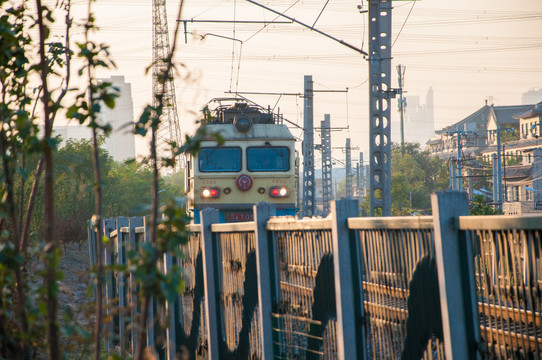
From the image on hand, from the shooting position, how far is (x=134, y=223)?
11039 mm

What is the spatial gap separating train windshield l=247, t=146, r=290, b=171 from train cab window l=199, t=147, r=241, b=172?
0.97ft

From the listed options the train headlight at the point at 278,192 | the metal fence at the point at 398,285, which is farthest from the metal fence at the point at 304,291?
the train headlight at the point at 278,192

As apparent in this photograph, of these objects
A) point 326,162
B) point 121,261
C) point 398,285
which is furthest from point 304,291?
point 326,162

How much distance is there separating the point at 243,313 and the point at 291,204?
11.9m

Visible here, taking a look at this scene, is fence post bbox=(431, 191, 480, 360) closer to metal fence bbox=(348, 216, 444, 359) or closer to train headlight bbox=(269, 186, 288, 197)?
metal fence bbox=(348, 216, 444, 359)

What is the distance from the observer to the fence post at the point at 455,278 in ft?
12.0

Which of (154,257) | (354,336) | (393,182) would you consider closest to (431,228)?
(354,336)

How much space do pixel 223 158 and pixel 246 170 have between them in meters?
0.64

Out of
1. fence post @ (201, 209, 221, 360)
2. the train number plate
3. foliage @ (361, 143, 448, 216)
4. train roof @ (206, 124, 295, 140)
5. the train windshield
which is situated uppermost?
foliage @ (361, 143, 448, 216)

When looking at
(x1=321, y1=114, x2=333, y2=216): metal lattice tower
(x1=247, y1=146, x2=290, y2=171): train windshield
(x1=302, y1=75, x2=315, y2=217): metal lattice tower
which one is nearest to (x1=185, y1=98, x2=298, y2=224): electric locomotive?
(x1=247, y1=146, x2=290, y2=171): train windshield

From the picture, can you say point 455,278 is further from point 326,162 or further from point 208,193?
point 326,162

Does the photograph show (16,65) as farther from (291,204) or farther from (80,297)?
(80,297)

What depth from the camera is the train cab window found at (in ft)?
61.9

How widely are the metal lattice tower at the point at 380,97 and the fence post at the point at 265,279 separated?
12693 millimetres
